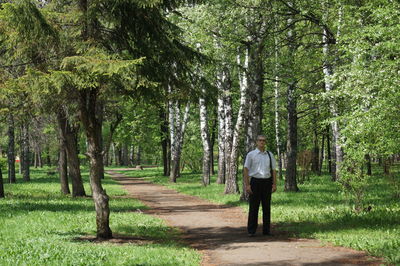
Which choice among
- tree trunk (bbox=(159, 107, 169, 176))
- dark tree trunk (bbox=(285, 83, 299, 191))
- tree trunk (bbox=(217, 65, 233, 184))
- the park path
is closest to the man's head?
the park path

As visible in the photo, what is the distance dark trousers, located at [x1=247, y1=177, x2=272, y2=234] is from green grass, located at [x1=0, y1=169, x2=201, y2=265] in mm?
1710

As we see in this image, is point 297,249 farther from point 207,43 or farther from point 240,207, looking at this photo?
point 207,43

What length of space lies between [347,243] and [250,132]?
788cm

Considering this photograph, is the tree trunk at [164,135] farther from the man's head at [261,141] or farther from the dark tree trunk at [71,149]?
the man's head at [261,141]

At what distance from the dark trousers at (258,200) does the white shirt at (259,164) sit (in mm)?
122

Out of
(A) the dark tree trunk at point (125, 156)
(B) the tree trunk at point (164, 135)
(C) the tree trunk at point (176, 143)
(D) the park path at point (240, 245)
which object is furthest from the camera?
(A) the dark tree trunk at point (125, 156)

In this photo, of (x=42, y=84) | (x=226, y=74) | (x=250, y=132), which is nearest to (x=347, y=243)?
(x=42, y=84)

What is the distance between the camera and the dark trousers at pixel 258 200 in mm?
9844

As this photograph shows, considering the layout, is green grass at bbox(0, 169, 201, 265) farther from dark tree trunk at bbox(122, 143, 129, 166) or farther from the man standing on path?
dark tree trunk at bbox(122, 143, 129, 166)

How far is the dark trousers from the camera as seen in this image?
Answer: 9844mm

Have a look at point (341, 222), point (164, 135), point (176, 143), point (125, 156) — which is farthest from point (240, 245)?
point (125, 156)

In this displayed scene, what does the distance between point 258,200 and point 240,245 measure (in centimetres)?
143

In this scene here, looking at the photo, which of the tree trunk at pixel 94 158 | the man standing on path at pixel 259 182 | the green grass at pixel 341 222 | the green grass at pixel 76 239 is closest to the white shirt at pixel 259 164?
the man standing on path at pixel 259 182

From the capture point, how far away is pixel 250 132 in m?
15.9
